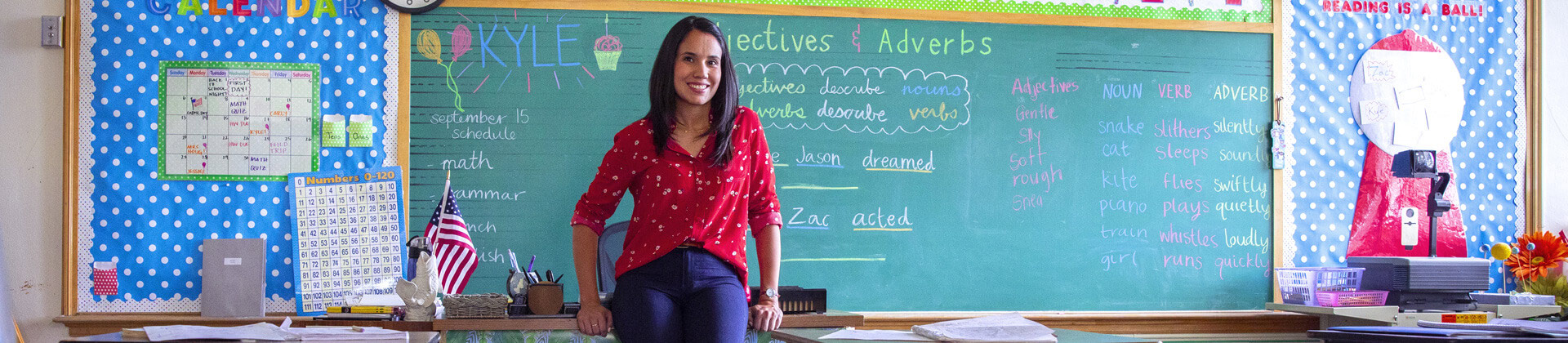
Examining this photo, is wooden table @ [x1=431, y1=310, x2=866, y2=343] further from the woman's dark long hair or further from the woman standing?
the woman's dark long hair

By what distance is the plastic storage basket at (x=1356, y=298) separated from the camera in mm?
3305

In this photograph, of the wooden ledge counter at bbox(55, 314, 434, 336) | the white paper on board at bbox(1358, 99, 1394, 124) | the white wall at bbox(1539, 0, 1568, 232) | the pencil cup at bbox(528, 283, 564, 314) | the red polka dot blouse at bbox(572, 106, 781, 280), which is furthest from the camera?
the white wall at bbox(1539, 0, 1568, 232)

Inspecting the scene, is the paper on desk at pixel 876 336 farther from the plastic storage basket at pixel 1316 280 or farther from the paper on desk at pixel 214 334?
the plastic storage basket at pixel 1316 280

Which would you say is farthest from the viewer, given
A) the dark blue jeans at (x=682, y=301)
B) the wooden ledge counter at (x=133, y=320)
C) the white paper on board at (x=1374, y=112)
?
the white paper on board at (x=1374, y=112)

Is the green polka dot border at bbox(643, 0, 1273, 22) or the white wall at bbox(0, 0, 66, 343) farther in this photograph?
the green polka dot border at bbox(643, 0, 1273, 22)

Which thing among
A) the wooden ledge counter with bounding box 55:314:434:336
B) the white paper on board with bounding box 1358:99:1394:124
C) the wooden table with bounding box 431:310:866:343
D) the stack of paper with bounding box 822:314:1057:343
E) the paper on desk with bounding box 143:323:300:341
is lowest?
the wooden ledge counter with bounding box 55:314:434:336

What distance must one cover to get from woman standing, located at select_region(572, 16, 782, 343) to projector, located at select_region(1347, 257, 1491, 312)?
2.39 meters

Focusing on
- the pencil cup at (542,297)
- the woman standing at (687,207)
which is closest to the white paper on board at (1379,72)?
the woman standing at (687,207)

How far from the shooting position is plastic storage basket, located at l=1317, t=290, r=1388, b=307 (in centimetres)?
330

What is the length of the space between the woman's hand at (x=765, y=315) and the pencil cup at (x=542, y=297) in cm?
65

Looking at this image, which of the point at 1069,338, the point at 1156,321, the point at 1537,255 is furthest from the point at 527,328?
the point at 1537,255

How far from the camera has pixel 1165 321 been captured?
353 centimetres

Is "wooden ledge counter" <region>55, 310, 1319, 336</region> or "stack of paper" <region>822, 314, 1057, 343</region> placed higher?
"stack of paper" <region>822, 314, 1057, 343</region>

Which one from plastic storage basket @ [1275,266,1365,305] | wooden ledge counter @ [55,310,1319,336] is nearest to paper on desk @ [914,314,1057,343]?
wooden ledge counter @ [55,310,1319,336]
